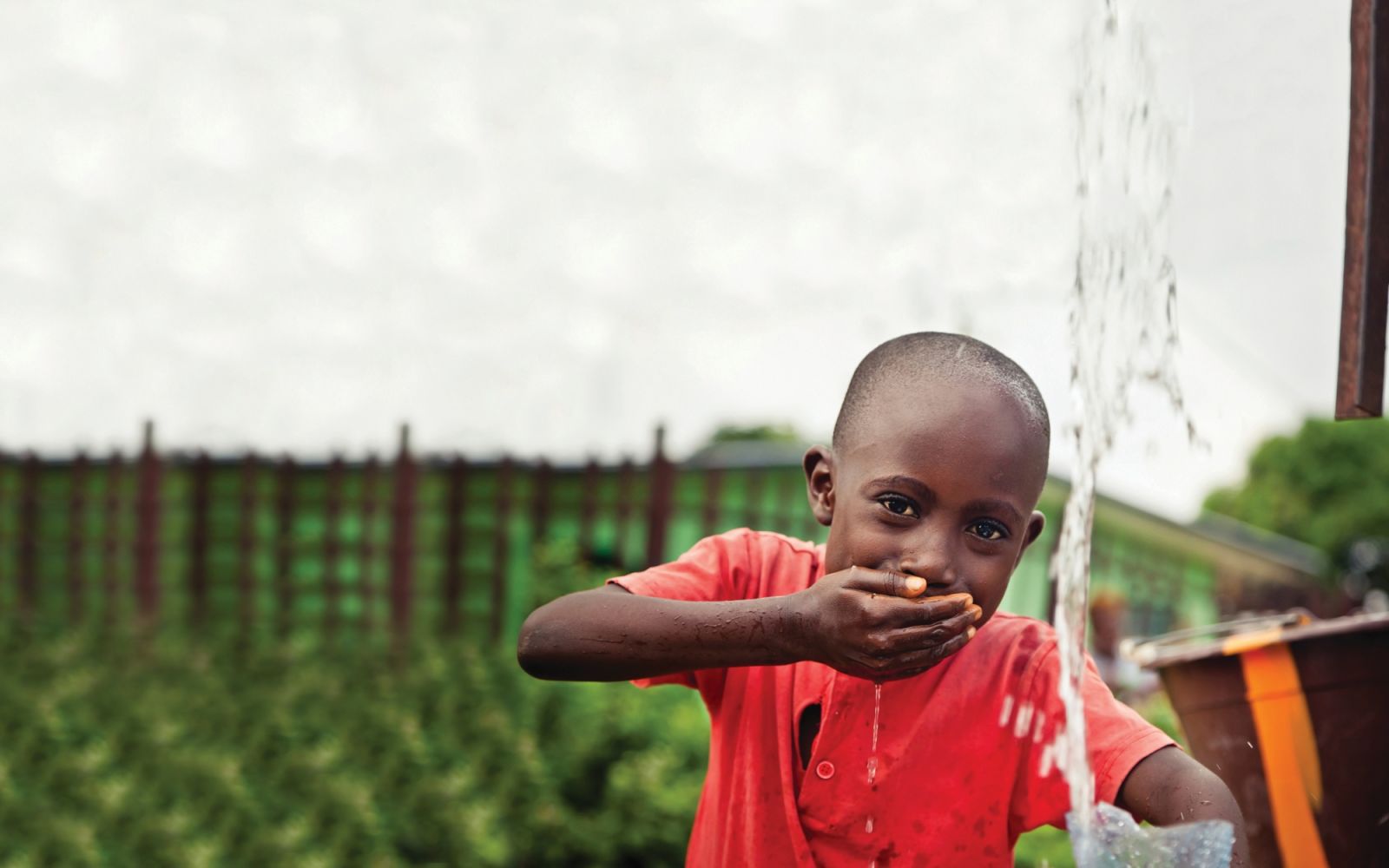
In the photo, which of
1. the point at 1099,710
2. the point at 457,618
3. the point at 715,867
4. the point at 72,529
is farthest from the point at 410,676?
the point at 1099,710

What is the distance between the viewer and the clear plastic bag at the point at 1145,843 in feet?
4.69

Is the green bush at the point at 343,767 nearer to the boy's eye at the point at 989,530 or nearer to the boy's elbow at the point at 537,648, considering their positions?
the boy's elbow at the point at 537,648

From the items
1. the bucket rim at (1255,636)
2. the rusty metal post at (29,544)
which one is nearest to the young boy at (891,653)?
the bucket rim at (1255,636)

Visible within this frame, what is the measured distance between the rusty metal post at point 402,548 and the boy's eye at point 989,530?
17.1 ft

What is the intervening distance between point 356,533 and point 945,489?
5.51 meters

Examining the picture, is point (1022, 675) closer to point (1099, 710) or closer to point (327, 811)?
point (1099, 710)

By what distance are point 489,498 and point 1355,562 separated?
20.9 meters

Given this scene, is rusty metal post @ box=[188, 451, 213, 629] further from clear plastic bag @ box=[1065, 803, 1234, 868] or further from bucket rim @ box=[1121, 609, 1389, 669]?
clear plastic bag @ box=[1065, 803, 1234, 868]

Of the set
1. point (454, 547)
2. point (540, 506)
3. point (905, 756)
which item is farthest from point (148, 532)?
point (905, 756)

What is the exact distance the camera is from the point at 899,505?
1572mm

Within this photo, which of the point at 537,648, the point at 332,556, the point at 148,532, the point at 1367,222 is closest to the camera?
the point at 537,648

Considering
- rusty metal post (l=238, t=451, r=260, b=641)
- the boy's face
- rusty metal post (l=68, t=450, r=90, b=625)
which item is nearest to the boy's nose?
the boy's face

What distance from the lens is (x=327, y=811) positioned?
4.82m

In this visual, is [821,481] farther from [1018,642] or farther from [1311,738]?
[1311,738]
